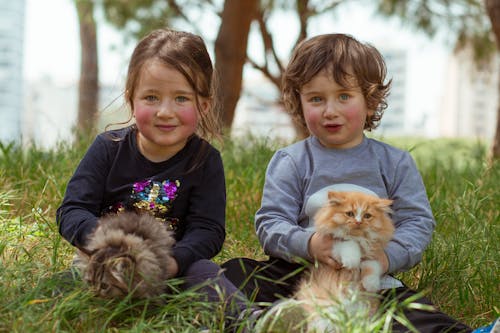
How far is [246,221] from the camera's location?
3.58 metres

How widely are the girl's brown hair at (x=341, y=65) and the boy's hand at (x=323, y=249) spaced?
640 mm

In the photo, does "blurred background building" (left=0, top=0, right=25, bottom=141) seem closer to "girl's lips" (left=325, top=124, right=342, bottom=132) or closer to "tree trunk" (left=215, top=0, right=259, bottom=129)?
"tree trunk" (left=215, top=0, right=259, bottom=129)

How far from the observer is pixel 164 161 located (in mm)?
2664

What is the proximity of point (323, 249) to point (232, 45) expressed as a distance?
13.9 feet

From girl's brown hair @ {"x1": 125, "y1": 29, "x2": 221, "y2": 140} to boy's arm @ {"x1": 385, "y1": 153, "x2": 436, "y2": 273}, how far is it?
0.86 m

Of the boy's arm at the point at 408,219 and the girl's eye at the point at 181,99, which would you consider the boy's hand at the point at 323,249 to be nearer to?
the boy's arm at the point at 408,219

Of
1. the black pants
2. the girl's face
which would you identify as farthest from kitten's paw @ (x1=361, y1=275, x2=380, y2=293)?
the girl's face

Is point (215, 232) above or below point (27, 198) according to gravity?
above

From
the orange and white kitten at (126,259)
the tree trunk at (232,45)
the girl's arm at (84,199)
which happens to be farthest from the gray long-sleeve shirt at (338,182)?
the tree trunk at (232,45)

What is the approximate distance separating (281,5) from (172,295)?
6366mm

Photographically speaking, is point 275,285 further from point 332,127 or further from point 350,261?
point 332,127

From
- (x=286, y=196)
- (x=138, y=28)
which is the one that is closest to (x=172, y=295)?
(x=286, y=196)

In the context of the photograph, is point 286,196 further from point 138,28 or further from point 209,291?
point 138,28

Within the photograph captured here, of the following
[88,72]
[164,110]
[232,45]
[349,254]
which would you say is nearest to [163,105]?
[164,110]
